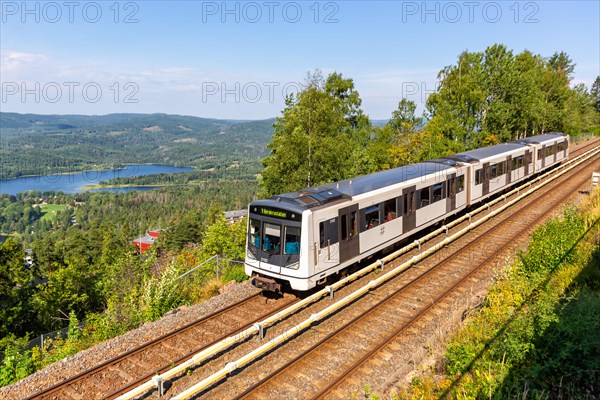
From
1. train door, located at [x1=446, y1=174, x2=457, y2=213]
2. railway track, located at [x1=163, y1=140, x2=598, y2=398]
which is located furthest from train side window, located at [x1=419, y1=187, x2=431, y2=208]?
railway track, located at [x1=163, y1=140, x2=598, y2=398]

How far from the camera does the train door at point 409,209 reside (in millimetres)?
15945

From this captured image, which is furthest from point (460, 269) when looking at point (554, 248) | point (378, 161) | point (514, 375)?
point (378, 161)

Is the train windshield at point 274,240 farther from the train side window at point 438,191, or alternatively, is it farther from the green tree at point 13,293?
the green tree at point 13,293

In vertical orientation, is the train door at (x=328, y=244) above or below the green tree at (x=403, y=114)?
below

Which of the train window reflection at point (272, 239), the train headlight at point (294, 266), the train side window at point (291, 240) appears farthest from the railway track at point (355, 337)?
the train window reflection at point (272, 239)

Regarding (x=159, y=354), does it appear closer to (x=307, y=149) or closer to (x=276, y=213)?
(x=276, y=213)

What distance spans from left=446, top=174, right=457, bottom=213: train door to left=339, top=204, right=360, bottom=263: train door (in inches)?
309

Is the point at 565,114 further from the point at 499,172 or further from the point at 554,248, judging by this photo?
the point at 554,248

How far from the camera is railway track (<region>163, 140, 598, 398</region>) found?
8164 mm

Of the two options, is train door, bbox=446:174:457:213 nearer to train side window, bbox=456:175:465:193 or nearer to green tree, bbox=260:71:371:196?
train side window, bbox=456:175:465:193

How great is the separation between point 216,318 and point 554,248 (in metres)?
10.3

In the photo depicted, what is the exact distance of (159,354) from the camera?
970cm

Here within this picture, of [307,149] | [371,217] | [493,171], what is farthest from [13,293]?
[493,171]

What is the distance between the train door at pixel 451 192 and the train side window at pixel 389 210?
510 centimetres
